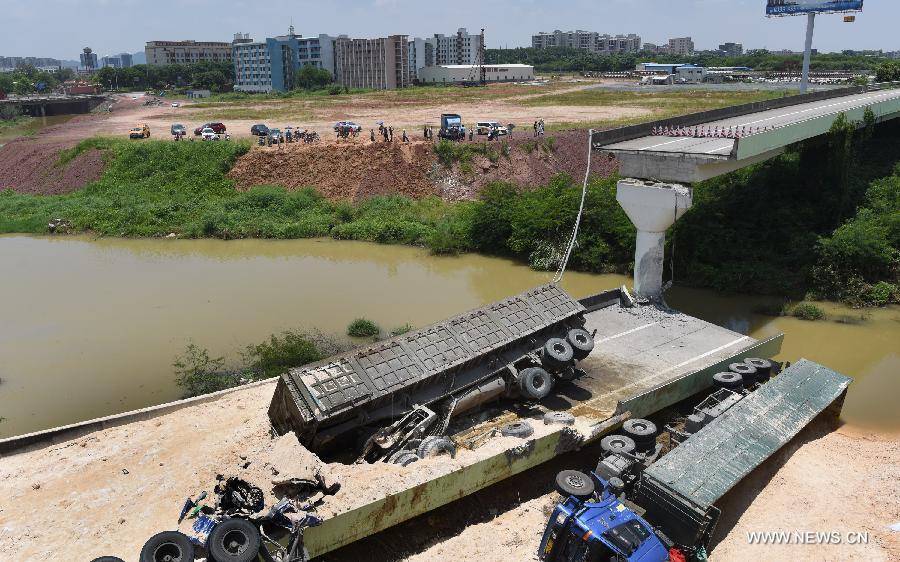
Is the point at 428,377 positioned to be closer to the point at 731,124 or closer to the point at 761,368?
the point at 761,368

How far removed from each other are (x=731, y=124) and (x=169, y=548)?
2694cm

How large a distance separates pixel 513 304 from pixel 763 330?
1066 cm

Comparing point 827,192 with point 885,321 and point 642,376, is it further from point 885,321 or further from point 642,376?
point 642,376

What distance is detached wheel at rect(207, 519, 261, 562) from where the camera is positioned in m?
8.37

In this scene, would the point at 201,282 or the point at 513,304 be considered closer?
the point at 513,304

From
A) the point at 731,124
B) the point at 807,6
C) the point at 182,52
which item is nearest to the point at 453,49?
the point at 182,52

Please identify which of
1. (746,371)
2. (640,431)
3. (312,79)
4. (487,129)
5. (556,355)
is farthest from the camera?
(312,79)

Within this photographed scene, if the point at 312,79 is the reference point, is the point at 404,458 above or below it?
below

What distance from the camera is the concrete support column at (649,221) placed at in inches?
746

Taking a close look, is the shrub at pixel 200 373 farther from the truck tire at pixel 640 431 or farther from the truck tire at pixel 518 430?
the truck tire at pixel 640 431

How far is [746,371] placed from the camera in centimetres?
1479

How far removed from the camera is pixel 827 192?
28.5 m

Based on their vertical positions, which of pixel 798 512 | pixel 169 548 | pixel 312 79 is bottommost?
pixel 798 512

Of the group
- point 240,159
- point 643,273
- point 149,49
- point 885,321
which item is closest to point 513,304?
point 643,273
